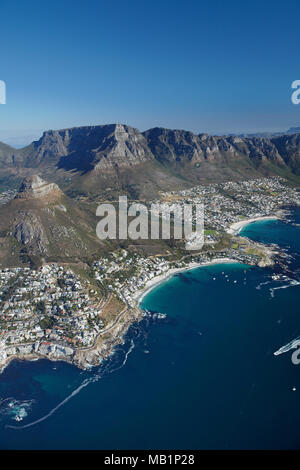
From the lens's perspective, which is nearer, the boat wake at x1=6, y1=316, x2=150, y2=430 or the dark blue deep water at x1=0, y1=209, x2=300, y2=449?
the dark blue deep water at x1=0, y1=209, x2=300, y2=449

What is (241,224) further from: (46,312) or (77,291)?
(46,312)

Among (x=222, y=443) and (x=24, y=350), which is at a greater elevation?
(x=24, y=350)

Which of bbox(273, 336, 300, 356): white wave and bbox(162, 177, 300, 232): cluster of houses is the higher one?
bbox(162, 177, 300, 232): cluster of houses

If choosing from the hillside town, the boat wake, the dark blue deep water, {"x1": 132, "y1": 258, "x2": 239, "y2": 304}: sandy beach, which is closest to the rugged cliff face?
the hillside town

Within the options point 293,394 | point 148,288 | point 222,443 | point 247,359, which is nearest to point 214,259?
point 148,288

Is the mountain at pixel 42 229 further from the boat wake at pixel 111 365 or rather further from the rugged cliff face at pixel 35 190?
the boat wake at pixel 111 365

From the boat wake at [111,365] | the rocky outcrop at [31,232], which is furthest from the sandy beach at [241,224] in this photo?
the rocky outcrop at [31,232]

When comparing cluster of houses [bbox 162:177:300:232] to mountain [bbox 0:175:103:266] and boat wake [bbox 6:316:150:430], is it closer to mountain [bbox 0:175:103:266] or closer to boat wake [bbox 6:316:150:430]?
mountain [bbox 0:175:103:266]

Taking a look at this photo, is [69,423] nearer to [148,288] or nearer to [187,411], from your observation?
[187,411]
